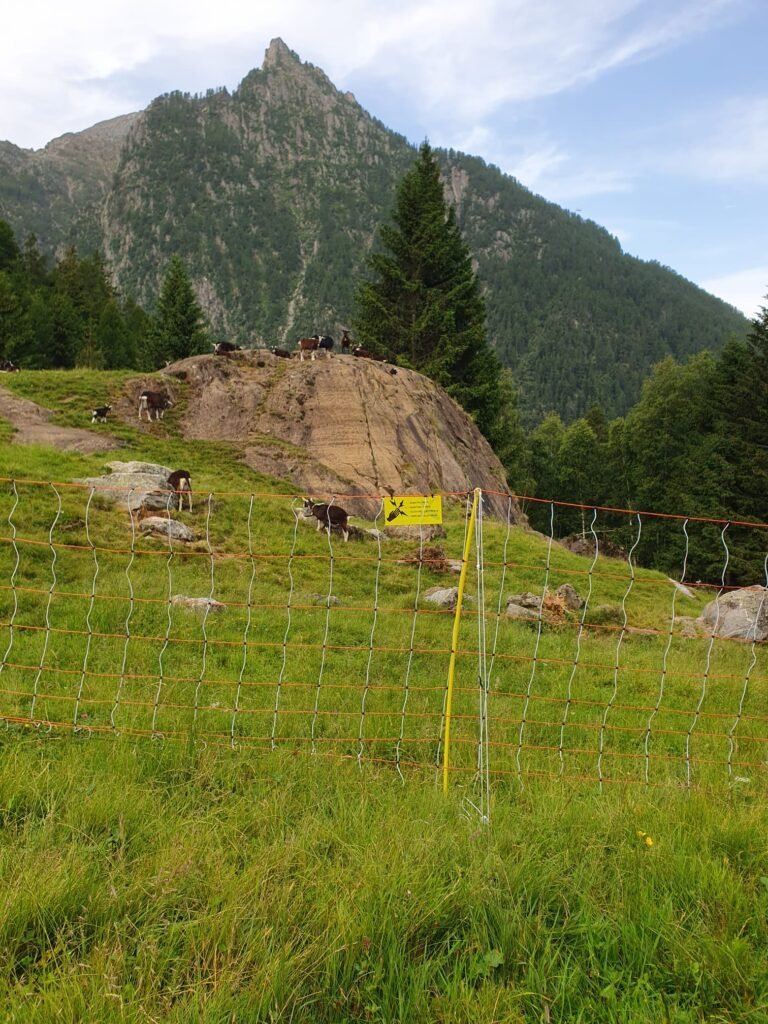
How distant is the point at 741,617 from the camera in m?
11.7

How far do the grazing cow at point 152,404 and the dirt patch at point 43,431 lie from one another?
2.24 metres

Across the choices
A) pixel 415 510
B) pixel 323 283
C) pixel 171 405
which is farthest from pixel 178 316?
pixel 323 283

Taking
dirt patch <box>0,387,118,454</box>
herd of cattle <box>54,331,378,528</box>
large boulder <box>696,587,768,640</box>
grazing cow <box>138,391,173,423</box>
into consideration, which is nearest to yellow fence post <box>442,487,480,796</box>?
herd of cattle <box>54,331,378,528</box>

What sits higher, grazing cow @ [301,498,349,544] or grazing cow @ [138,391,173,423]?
grazing cow @ [138,391,173,423]

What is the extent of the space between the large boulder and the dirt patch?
16236mm

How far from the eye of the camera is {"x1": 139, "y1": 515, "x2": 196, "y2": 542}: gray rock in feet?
38.5

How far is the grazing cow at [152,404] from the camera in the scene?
20312 millimetres

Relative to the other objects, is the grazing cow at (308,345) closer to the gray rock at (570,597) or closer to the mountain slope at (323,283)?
the gray rock at (570,597)

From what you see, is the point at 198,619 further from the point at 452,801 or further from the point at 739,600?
the point at 739,600

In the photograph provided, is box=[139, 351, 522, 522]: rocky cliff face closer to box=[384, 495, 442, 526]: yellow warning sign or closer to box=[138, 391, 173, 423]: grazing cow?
box=[138, 391, 173, 423]: grazing cow

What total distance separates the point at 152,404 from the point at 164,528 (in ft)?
33.3

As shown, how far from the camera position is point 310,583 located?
450 inches

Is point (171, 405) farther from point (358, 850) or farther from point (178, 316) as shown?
point (178, 316)

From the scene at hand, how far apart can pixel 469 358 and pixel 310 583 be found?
2403 centimetres
